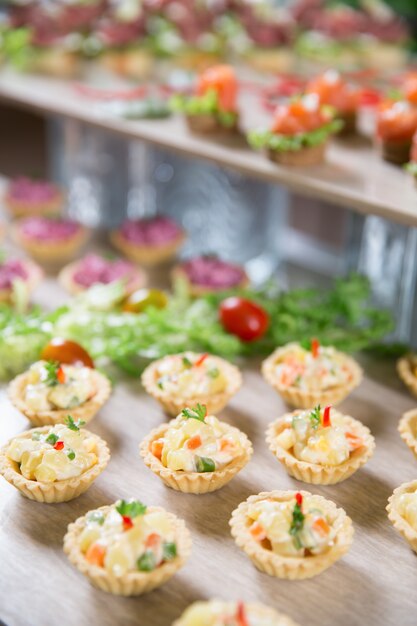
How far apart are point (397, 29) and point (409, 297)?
2902 millimetres

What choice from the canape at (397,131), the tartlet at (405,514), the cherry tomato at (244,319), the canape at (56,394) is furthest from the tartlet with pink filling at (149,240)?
the tartlet at (405,514)

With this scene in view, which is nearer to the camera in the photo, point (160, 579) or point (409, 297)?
point (160, 579)

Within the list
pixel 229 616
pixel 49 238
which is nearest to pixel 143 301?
pixel 49 238

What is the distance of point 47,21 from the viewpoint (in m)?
5.78

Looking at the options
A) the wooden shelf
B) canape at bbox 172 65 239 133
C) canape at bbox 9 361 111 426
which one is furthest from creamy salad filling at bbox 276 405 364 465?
canape at bbox 172 65 239 133

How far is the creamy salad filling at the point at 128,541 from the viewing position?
2262 mm

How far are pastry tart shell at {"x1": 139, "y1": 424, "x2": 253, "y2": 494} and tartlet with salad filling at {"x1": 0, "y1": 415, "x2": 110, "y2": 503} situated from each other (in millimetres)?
135

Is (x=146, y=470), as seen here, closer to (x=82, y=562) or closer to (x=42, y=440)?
(x=42, y=440)

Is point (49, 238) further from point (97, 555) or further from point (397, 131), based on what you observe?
point (97, 555)

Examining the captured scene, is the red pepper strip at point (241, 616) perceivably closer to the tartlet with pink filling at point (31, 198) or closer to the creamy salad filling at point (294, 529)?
the creamy salad filling at point (294, 529)

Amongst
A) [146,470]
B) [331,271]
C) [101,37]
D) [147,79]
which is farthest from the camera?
[331,271]

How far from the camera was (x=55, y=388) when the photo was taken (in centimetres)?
304

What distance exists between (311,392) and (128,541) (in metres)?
1.10

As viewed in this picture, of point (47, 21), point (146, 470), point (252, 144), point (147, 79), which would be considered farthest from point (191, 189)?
point (146, 470)
